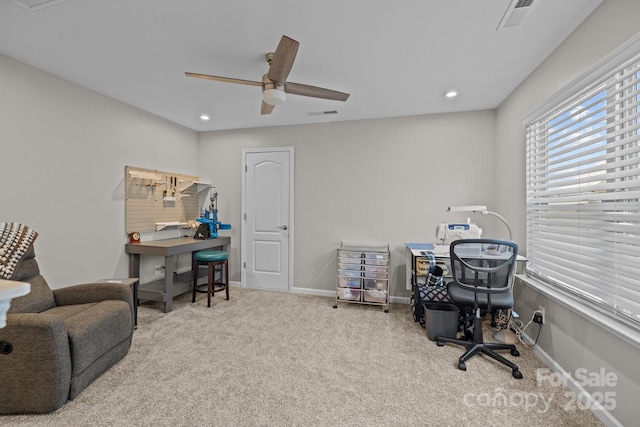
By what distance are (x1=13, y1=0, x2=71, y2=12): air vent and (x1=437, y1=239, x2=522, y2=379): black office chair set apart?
316cm

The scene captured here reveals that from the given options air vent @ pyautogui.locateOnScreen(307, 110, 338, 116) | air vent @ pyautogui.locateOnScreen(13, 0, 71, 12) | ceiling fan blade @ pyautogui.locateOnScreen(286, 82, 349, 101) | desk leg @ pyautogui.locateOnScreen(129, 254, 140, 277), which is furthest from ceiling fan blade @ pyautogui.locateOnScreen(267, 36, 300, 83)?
desk leg @ pyautogui.locateOnScreen(129, 254, 140, 277)

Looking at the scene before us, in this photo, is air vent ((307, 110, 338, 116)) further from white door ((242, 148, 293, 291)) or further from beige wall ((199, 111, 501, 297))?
white door ((242, 148, 293, 291))

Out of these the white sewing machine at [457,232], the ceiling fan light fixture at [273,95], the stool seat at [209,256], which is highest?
the ceiling fan light fixture at [273,95]

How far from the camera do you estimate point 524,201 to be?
275 centimetres

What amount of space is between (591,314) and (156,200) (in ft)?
14.6

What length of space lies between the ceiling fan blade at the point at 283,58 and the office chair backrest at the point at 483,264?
181 cm

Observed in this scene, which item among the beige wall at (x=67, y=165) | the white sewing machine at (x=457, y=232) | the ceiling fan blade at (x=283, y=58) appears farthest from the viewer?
the white sewing machine at (x=457, y=232)

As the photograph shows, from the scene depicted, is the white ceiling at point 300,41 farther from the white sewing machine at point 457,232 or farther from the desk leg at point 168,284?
the desk leg at point 168,284

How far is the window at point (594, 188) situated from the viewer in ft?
5.14

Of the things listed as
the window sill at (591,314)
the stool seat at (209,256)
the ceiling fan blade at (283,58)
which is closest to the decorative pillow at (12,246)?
the stool seat at (209,256)

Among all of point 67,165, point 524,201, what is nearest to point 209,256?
point 67,165

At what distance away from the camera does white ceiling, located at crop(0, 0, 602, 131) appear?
1.80 m

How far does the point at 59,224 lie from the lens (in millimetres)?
2711

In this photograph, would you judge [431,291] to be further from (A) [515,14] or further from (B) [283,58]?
(B) [283,58]
